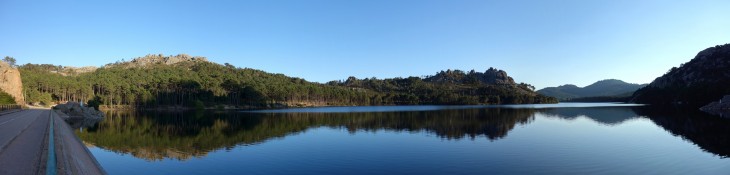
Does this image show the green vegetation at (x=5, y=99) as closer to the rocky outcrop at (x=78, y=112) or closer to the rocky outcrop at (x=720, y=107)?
the rocky outcrop at (x=78, y=112)

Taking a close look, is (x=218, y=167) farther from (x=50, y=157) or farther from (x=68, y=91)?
(x=68, y=91)

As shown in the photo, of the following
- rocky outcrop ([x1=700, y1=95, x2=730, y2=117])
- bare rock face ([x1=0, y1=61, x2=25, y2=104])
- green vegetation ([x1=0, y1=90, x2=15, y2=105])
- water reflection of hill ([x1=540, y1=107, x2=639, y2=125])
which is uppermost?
bare rock face ([x1=0, y1=61, x2=25, y2=104])

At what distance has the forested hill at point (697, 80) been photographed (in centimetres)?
13726

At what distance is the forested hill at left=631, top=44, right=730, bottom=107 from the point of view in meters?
137

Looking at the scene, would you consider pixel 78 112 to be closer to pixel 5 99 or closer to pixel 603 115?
pixel 5 99

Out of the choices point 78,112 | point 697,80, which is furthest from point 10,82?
point 697,80

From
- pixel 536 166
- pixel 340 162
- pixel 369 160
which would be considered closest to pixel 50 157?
pixel 340 162

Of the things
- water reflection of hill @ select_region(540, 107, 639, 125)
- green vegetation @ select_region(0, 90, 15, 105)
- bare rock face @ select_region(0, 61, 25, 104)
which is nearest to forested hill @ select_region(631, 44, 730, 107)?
water reflection of hill @ select_region(540, 107, 639, 125)

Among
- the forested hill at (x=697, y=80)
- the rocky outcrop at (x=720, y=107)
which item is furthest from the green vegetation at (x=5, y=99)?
the forested hill at (x=697, y=80)

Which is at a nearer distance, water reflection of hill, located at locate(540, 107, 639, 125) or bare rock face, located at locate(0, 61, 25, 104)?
water reflection of hill, located at locate(540, 107, 639, 125)

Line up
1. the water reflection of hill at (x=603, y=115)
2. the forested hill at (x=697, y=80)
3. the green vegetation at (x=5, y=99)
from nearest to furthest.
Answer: the water reflection of hill at (x=603, y=115)
the green vegetation at (x=5, y=99)
the forested hill at (x=697, y=80)

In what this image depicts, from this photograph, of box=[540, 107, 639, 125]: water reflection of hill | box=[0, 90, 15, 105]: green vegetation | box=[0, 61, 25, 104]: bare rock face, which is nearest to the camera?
box=[540, 107, 639, 125]: water reflection of hill

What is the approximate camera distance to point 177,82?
511ft

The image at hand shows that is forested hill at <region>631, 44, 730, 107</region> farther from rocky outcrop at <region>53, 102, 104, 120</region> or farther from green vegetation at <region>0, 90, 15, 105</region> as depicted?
green vegetation at <region>0, 90, 15, 105</region>
